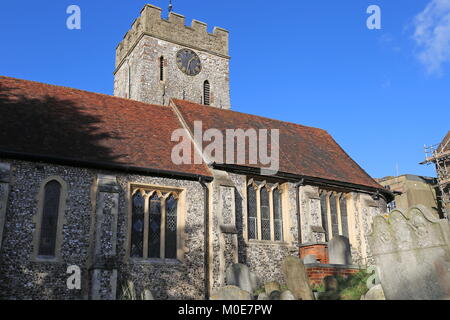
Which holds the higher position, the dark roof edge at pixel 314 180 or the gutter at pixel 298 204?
the dark roof edge at pixel 314 180

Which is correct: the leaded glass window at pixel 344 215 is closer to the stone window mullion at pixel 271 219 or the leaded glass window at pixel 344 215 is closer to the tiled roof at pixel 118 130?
the tiled roof at pixel 118 130

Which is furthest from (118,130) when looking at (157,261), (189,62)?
(189,62)

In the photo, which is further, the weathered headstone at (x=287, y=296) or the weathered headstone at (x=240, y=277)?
the weathered headstone at (x=240, y=277)

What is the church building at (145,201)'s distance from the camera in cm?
1197

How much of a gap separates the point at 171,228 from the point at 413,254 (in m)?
7.69

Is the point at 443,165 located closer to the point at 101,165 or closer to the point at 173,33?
the point at 173,33

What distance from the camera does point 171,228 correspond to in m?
14.0

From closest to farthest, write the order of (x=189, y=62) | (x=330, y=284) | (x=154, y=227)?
1. (x=330, y=284)
2. (x=154, y=227)
3. (x=189, y=62)

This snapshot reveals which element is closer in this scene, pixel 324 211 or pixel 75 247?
pixel 75 247

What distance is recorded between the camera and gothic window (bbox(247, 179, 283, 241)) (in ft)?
50.9

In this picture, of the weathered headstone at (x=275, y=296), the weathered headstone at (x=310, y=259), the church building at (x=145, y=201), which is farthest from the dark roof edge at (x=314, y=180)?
the weathered headstone at (x=275, y=296)

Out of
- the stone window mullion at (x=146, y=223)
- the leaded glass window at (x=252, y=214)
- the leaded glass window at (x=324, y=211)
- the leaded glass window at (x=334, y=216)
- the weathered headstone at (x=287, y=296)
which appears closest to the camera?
the weathered headstone at (x=287, y=296)

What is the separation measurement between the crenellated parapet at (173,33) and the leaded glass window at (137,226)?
14.6 meters
